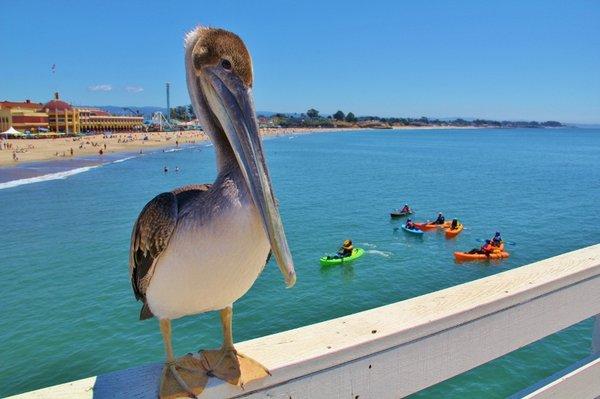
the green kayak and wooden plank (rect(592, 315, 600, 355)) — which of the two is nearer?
wooden plank (rect(592, 315, 600, 355))

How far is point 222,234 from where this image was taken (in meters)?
1.60

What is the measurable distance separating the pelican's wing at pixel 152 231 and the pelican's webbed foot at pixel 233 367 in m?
0.39

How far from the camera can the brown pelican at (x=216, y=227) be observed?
158 centimetres

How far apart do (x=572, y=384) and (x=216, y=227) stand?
175cm

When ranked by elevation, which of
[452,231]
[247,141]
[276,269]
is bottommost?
[276,269]

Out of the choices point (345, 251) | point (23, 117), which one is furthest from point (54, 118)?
point (345, 251)

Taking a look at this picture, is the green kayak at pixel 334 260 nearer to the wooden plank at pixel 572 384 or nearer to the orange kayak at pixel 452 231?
the orange kayak at pixel 452 231

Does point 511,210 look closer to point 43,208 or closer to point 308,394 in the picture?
point 43,208

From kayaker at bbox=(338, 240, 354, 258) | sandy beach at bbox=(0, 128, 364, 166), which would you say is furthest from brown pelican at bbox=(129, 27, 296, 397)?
sandy beach at bbox=(0, 128, 364, 166)

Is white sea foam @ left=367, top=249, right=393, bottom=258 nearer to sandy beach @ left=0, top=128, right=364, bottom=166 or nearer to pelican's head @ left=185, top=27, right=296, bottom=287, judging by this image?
pelican's head @ left=185, top=27, right=296, bottom=287

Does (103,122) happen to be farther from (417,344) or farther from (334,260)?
(417,344)

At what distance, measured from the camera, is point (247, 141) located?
1.64m

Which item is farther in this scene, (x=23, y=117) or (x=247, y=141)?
(x=23, y=117)

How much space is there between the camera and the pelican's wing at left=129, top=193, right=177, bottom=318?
1738 millimetres
